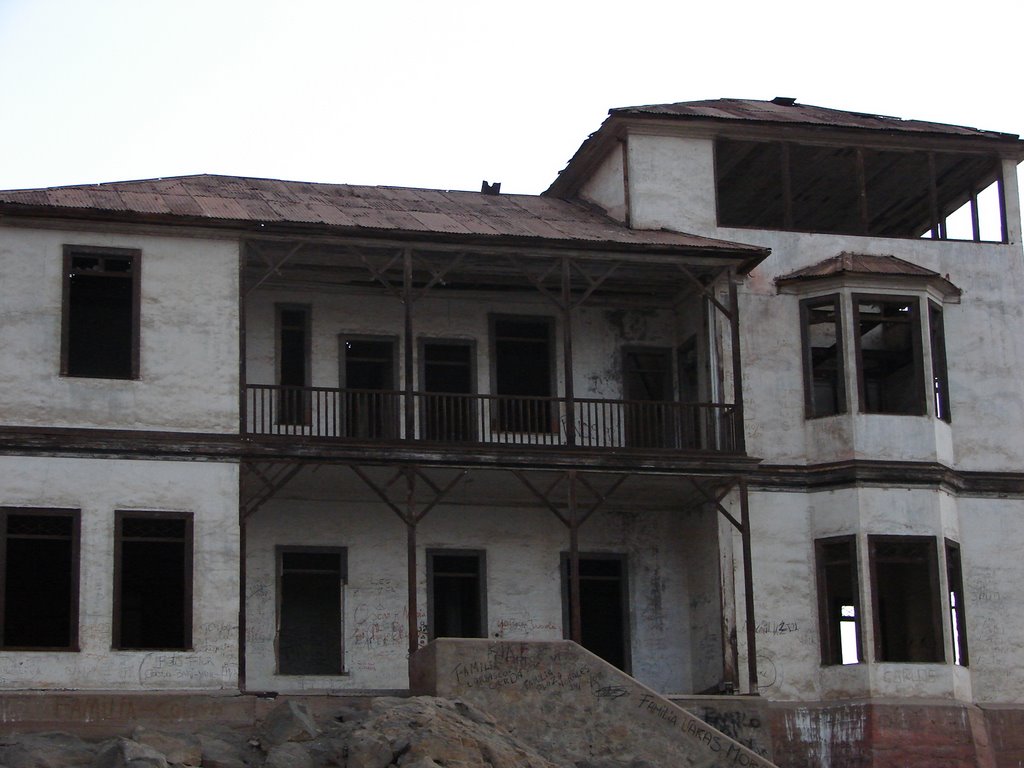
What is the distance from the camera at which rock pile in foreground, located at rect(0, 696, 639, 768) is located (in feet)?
81.4

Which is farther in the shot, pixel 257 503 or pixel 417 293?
pixel 417 293

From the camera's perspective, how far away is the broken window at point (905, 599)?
1276 inches

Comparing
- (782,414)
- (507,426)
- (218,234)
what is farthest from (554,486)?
(218,234)

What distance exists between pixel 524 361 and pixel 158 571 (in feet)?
27.1

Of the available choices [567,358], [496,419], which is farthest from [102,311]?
[567,358]

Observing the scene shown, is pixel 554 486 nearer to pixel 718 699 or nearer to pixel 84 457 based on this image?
pixel 718 699

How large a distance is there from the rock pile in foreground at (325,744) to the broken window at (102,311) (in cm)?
624

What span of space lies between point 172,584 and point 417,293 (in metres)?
A: 6.57

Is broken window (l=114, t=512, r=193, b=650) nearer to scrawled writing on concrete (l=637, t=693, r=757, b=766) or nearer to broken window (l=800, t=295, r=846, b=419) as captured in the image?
scrawled writing on concrete (l=637, t=693, r=757, b=766)

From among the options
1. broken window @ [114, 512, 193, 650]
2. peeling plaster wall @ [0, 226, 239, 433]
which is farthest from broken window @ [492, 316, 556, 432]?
broken window @ [114, 512, 193, 650]

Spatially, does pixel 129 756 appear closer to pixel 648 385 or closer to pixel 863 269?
pixel 648 385

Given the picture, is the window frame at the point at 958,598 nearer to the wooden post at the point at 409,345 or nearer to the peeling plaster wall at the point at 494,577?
the peeling plaster wall at the point at 494,577

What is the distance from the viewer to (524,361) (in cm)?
3491

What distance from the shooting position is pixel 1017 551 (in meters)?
33.8
